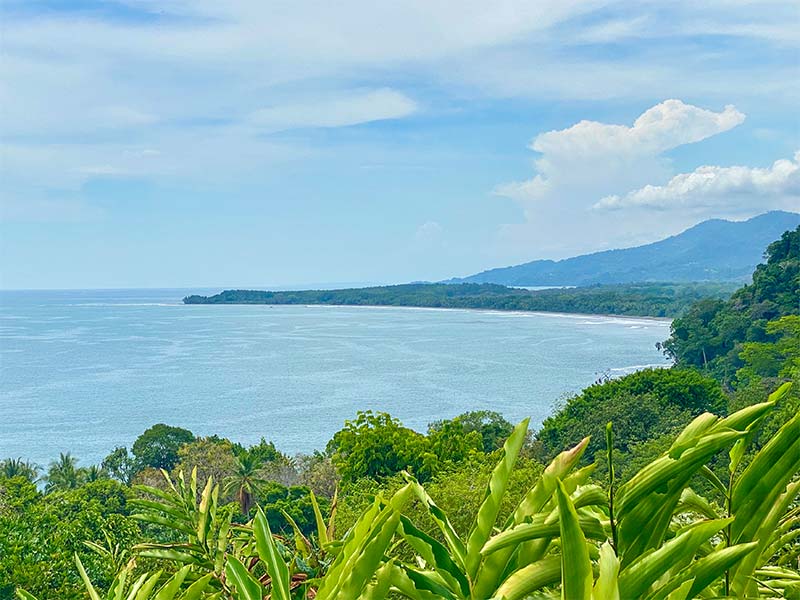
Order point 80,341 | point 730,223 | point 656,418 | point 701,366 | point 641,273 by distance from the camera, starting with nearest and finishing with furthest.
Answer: point 656,418, point 701,366, point 80,341, point 641,273, point 730,223

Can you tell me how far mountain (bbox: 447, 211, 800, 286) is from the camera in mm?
166250

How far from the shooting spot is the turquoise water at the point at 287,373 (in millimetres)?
45312

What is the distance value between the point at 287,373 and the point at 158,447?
95.7 feet

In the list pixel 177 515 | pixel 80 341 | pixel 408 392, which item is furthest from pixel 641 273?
pixel 177 515

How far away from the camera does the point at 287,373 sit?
60344 millimetres

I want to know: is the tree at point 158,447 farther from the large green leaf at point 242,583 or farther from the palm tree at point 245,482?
the large green leaf at point 242,583

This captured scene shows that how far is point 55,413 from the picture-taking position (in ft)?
168

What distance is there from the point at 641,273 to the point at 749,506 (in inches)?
6888

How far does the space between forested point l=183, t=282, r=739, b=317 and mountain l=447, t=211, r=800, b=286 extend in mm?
44441

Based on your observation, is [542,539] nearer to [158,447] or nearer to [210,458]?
[210,458]

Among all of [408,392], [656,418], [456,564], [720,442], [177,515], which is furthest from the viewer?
[408,392]

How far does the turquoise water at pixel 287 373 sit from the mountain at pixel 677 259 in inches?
2902

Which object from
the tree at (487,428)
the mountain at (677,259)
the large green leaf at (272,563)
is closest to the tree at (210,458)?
the tree at (487,428)

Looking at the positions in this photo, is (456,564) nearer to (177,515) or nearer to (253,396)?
(177,515)
